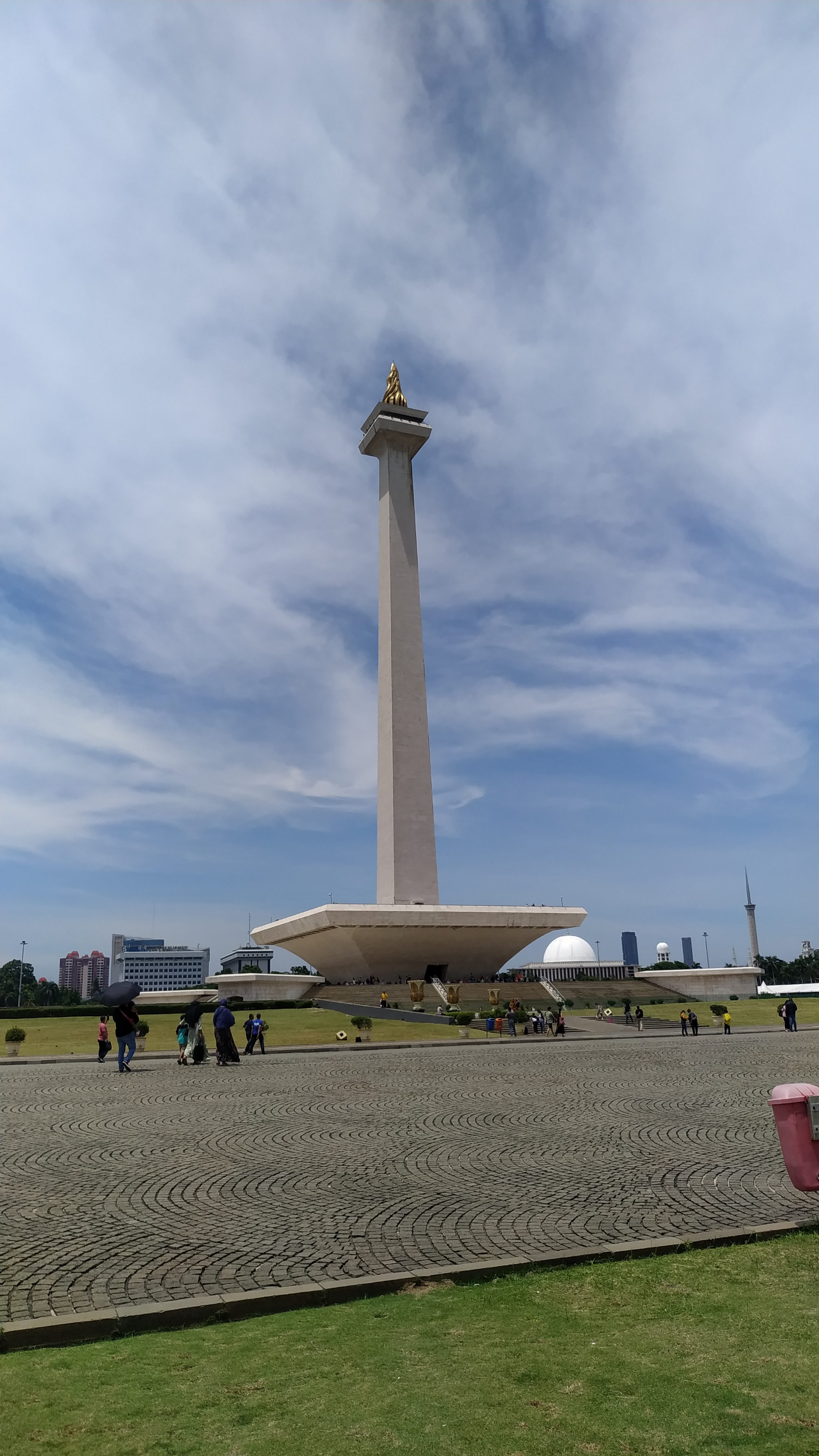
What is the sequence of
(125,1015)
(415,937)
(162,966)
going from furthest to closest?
(162,966), (415,937), (125,1015)

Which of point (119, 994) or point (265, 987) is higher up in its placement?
point (265, 987)

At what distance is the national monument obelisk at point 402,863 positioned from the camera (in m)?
45.0

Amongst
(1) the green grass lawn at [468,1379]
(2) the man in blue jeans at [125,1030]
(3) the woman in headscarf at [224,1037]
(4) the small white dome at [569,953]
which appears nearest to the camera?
(1) the green grass lawn at [468,1379]

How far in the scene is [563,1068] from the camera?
16.7 m

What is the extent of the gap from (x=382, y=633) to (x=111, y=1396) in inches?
1891

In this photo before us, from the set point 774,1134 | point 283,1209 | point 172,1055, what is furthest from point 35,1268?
point 172,1055

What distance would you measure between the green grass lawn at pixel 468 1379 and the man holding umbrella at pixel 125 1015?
39.3ft

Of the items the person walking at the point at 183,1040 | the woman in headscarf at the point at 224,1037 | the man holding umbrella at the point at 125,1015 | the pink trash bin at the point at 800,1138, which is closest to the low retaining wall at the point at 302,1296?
the pink trash bin at the point at 800,1138

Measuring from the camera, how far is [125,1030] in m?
16.5

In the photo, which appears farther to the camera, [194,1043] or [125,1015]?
[194,1043]

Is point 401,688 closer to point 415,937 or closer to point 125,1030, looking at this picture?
point 415,937

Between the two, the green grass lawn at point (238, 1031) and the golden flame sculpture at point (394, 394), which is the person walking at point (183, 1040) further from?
the golden flame sculpture at point (394, 394)

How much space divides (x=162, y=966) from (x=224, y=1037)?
155 metres

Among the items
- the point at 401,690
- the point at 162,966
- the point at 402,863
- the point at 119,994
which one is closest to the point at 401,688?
the point at 401,690
